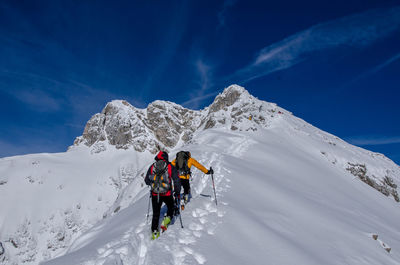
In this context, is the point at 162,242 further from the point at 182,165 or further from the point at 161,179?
the point at 182,165

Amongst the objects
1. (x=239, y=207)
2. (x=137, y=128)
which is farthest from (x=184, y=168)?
(x=137, y=128)

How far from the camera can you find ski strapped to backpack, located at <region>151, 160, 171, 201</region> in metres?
6.30

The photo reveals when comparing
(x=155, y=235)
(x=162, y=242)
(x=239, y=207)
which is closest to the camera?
(x=162, y=242)

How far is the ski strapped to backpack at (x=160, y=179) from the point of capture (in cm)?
A: 630

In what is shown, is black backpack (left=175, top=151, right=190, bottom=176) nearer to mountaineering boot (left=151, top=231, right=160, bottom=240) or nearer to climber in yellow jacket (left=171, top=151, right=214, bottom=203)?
climber in yellow jacket (left=171, top=151, right=214, bottom=203)

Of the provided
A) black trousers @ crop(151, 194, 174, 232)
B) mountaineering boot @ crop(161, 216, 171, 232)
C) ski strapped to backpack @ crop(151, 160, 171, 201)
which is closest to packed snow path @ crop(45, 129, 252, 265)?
mountaineering boot @ crop(161, 216, 171, 232)

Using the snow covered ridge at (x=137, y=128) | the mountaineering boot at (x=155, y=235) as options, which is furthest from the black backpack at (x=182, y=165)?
the snow covered ridge at (x=137, y=128)

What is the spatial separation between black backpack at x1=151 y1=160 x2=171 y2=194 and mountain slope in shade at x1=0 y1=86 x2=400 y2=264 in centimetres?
133

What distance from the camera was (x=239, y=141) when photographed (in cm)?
2911

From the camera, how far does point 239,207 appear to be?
8352mm

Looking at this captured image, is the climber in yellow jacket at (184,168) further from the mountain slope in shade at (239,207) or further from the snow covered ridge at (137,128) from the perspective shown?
the snow covered ridge at (137,128)

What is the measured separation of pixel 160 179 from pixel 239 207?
3.75m

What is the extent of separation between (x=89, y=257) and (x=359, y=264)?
7.27m

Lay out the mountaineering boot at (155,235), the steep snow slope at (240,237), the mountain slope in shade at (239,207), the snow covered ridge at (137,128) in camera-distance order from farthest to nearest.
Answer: the snow covered ridge at (137,128) → the mountaineering boot at (155,235) → the mountain slope in shade at (239,207) → the steep snow slope at (240,237)
